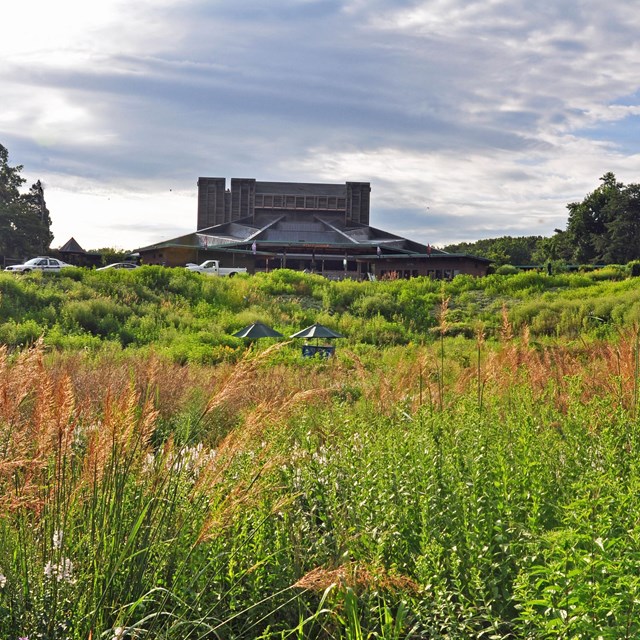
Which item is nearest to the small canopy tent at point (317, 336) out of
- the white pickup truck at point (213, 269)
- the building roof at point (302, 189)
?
the white pickup truck at point (213, 269)

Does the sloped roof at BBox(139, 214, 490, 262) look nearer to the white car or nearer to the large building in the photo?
the large building

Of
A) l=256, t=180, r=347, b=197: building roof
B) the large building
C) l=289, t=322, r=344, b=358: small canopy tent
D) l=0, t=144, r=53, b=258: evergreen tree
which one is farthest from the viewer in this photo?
l=256, t=180, r=347, b=197: building roof

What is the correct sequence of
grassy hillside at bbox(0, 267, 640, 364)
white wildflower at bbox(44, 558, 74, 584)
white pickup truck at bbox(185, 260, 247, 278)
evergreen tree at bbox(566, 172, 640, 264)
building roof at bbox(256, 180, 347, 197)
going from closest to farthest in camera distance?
white wildflower at bbox(44, 558, 74, 584), grassy hillside at bbox(0, 267, 640, 364), white pickup truck at bbox(185, 260, 247, 278), evergreen tree at bbox(566, 172, 640, 264), building roof at bbox(256, 180, 347, 197)

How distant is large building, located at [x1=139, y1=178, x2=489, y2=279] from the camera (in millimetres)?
37188

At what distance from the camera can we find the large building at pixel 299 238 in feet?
122

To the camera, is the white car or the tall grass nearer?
the tall grass

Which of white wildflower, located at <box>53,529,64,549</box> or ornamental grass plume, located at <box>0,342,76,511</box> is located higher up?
ornamental grass plume, located at <box>0,342,76,511</box>

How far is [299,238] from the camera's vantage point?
→ 4750 cm

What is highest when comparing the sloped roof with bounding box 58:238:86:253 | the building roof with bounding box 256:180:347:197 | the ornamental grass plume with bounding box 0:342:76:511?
the building roof with bounding box 256:180:347:197

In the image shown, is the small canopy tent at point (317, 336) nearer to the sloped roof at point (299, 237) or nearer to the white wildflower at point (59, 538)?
the white wildflower at point (59, 538)

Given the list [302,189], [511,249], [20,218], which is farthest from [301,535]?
[511,249]

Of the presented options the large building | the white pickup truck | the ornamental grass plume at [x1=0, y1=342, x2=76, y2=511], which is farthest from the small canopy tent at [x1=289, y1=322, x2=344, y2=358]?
the white pickup truck

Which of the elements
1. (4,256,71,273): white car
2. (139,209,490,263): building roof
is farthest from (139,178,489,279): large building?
(4,256,71,273): white car

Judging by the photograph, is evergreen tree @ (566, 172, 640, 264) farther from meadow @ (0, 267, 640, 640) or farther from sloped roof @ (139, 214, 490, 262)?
meadow @ (0, 267, 640, 640)
